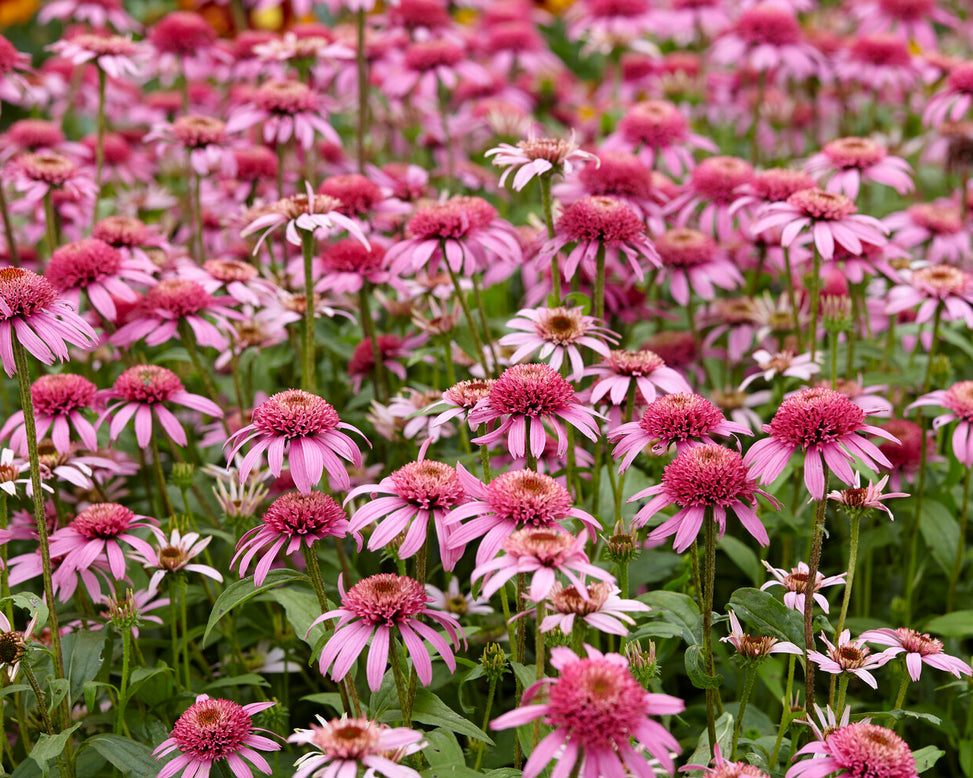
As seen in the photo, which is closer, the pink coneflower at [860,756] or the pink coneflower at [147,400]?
the pink coneflower at [860,756]

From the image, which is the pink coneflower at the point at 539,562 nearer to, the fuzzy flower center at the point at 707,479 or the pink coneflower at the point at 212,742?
the fuzzy flower center at the point at 707,479

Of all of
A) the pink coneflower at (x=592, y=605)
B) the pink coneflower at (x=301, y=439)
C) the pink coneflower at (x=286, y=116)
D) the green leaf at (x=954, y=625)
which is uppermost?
the pink coneflower at (x=286, y=116)

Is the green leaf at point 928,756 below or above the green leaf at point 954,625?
above

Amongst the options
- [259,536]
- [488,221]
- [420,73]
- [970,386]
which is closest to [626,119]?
[420,73]

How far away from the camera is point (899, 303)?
253cm

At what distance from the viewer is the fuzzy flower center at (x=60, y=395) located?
223cm

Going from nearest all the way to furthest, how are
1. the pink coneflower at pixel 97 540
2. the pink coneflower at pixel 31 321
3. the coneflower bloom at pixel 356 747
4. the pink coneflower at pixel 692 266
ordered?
the coneflower bloom at pixel 356 747
the pink coneflower at pixel 31 321
the pink coneflower at pixel 97 540
the pink coneflower at pixel 692 266

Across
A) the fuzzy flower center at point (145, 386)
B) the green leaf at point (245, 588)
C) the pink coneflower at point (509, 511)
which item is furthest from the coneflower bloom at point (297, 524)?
the fuzzy flower center at point (145, 386)

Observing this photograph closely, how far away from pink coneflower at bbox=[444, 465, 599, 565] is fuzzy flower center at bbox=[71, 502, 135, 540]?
80 centimetres

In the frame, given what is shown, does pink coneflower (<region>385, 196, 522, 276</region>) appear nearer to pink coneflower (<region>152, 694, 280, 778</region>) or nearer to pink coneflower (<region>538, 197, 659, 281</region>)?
pink coneflower (<region>538, 197, 659, 281</region>)

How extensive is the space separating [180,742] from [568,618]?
0.67 m

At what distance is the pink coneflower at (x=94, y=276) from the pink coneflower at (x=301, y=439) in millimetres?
789

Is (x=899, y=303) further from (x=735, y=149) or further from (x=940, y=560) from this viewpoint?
(x=735, y=149)

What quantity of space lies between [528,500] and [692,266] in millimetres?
1427
